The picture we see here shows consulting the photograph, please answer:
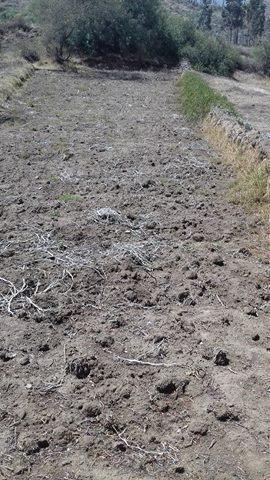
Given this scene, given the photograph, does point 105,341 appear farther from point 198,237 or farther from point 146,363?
point 198,237

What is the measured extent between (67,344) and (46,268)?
4.23 feet

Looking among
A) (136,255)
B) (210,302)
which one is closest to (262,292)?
(210,302)

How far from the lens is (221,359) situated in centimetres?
421

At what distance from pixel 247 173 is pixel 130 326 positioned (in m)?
4.85

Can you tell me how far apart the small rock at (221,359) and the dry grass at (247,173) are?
3.41 metres

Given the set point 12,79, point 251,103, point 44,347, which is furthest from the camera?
point 251,103

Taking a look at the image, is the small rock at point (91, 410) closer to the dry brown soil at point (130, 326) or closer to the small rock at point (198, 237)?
the dry brown soil at point (130, 326)

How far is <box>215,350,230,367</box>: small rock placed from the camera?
421 cm

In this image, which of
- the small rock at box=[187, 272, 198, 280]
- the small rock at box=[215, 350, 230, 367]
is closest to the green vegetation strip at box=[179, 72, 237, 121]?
the small rock at box=[187, 272, 198, 280]

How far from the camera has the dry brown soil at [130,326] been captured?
3.44 metres

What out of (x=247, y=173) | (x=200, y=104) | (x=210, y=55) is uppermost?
(x=247, y=173)

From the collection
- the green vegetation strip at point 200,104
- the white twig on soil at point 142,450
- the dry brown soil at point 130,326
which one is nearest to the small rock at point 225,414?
the dry brown soil at point 130,326

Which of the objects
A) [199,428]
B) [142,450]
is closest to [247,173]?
[199,428]

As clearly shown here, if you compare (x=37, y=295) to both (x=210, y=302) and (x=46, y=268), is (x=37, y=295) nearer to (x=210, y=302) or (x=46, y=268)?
(x=46, y=268)
